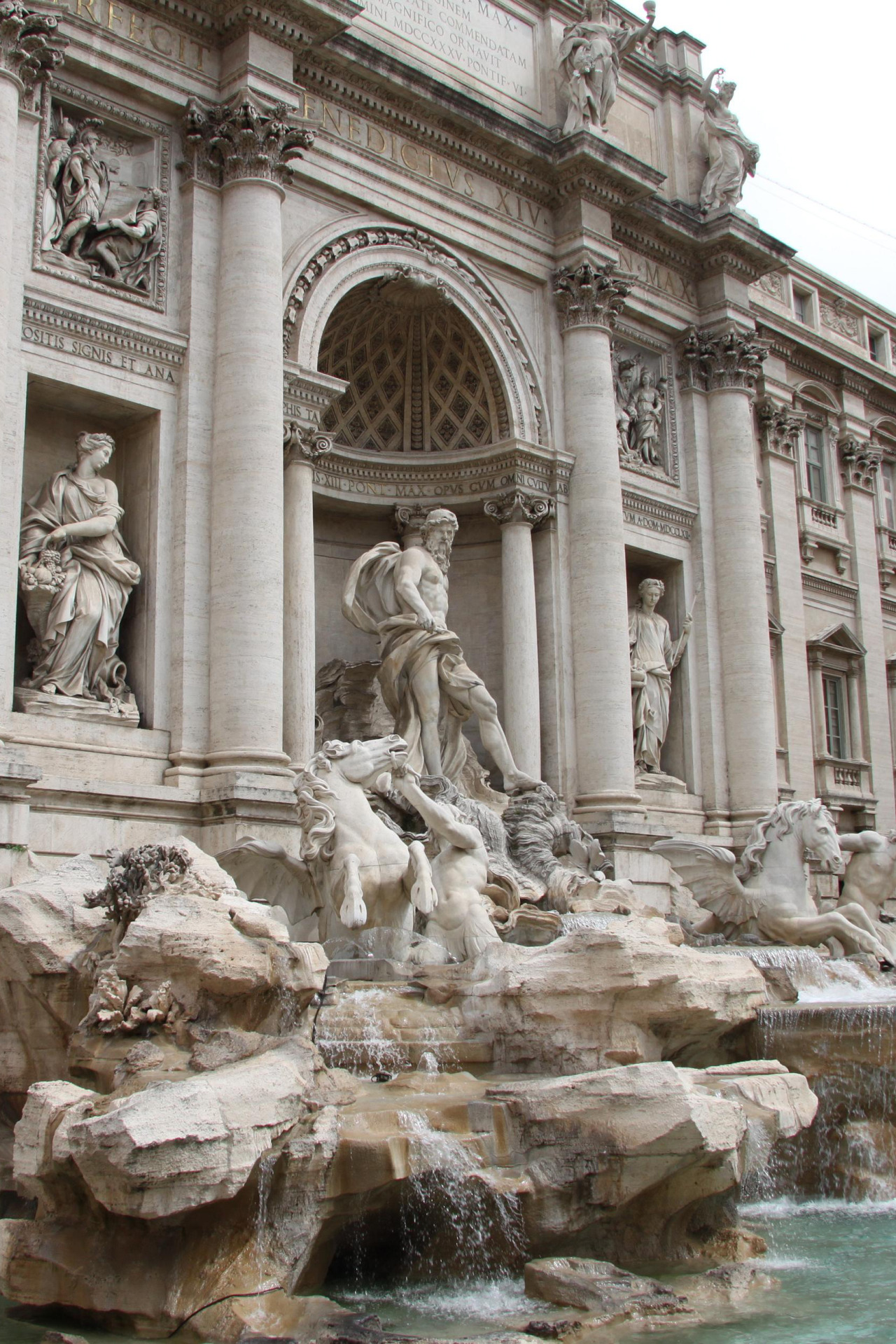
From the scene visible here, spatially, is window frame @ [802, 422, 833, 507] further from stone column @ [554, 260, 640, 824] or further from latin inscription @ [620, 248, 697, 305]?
stone column @ [554, 260, 640, 824]

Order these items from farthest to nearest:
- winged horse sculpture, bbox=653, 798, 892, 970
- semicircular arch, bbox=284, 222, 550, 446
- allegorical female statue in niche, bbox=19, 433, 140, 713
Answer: semicircular arch, bbox=284, 222, 550, 446
winged horse sculpture, bbox=653, 798, 892, 970
allegorical female statue in niche, bbox=19, 433, 140, 713

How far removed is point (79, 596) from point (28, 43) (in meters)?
5.55

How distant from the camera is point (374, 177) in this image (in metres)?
17.8

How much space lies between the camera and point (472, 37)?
19797 millimetres

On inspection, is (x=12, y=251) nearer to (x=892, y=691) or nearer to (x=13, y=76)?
(x=13, y=76)

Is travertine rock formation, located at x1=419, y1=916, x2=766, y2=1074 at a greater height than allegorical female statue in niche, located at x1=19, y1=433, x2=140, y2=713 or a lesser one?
lesser

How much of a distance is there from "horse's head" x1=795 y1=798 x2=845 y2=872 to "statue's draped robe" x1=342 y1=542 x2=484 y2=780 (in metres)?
4.19

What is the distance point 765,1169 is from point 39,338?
34.2 feet

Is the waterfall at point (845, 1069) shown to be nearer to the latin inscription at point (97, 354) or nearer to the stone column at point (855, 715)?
the latin inscription at point (97, 354)

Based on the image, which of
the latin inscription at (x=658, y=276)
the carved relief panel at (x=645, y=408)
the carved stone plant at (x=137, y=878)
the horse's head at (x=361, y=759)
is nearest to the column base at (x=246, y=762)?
the horse's head at (x=361, y=759)

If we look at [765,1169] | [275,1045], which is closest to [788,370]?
[765,1169]

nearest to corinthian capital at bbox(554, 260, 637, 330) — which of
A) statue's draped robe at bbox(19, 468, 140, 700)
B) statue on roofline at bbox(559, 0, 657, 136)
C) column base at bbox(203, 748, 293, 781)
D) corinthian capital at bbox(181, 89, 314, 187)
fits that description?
statue on roofline at bbox(559, 0, 657, 136)

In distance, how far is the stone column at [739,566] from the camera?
20906 millimetres

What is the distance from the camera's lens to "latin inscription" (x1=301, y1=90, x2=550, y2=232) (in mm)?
17422
